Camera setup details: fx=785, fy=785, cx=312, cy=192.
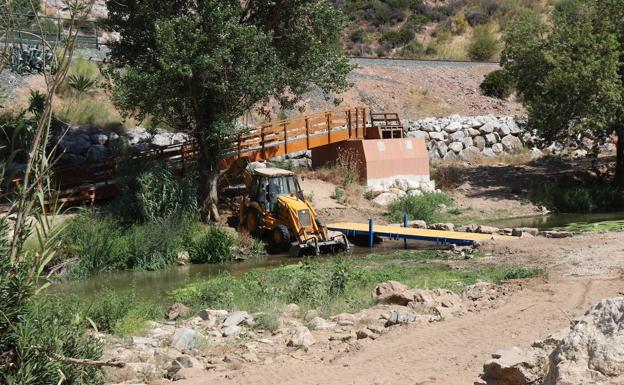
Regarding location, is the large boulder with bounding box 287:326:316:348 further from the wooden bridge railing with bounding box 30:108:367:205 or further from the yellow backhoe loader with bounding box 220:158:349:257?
the wooden bridge railing with bounding box 30:108:367:205

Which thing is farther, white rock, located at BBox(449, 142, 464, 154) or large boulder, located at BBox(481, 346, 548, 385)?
white rock, located at BBox(449, 142, 464, 154)

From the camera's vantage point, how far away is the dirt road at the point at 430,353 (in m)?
9.36

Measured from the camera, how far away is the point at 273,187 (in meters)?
23.6

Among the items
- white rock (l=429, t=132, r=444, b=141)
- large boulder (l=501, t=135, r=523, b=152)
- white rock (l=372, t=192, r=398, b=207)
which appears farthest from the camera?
large boulder (l=501, t=135, r=523, b=152)

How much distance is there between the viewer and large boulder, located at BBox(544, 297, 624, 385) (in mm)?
5887

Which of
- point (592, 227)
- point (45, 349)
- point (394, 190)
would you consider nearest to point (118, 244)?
point (394, 190)

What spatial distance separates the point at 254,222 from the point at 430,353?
14.3m

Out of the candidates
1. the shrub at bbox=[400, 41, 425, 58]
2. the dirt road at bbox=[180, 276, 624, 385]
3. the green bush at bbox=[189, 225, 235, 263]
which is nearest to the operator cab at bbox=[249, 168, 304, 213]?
the green bush at bbox=[189, 225, 235, 263]

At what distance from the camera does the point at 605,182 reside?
35906 millimetres

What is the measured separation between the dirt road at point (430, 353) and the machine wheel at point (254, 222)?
11.6 metres

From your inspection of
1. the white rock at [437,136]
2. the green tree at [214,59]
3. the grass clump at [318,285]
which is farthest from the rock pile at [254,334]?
the white rock at [437,136]

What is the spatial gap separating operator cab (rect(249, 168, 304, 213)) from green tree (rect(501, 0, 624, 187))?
13.8 metres

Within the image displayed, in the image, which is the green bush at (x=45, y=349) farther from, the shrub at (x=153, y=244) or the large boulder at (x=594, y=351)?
the shrub at (x=153, y=244)

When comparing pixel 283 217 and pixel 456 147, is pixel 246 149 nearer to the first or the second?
pixel 283 217
